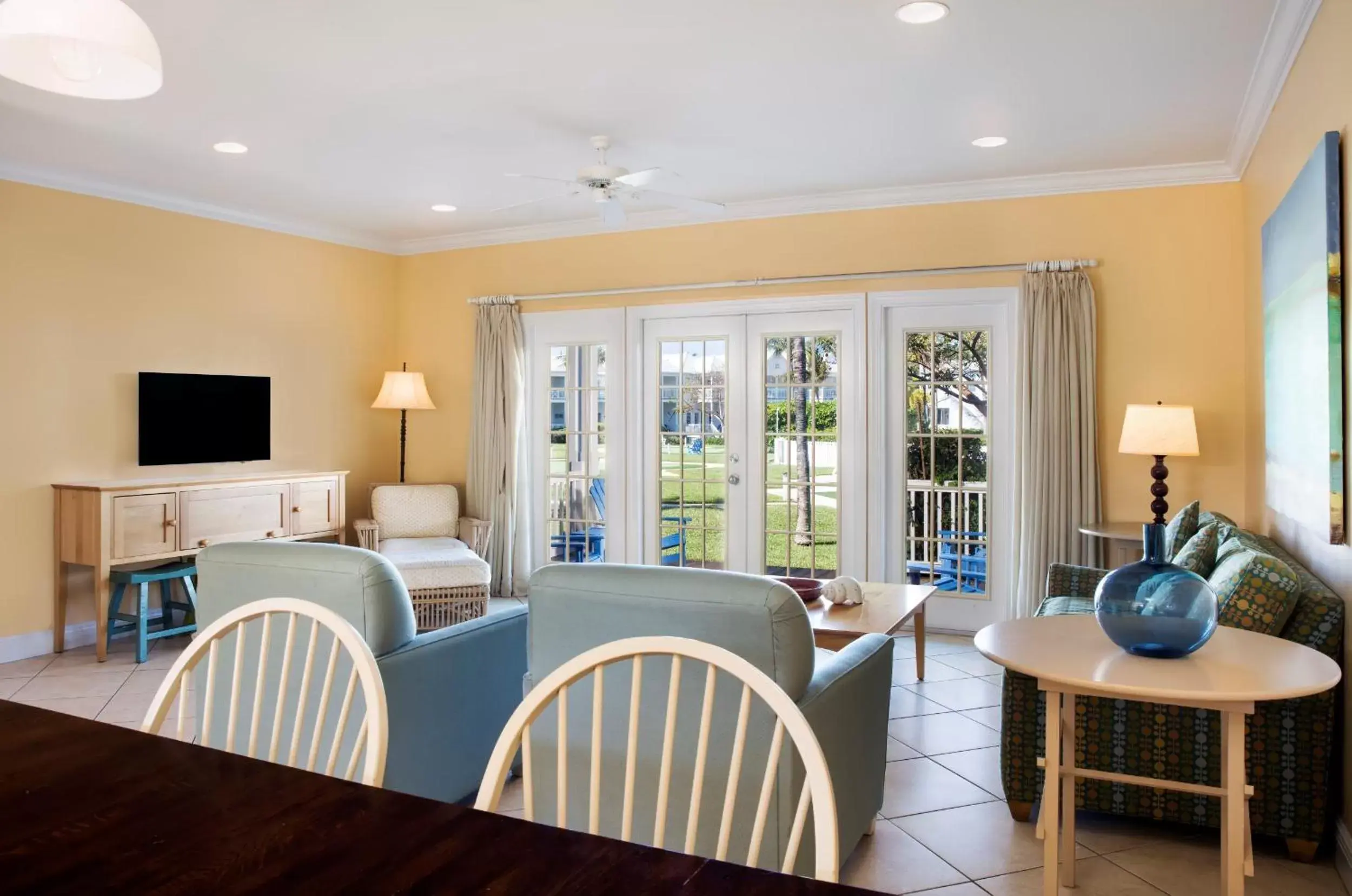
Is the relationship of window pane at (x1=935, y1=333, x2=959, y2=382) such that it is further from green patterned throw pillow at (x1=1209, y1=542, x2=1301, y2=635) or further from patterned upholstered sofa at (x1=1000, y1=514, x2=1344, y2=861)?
green patterned throw pillow at (x1=1209, y1=542, x2=1301, y2=635)

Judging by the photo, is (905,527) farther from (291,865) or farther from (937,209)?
(291,865)

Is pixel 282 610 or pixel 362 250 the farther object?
pixel 362 250

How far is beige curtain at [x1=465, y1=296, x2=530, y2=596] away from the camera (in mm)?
6621

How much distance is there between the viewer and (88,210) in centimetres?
522

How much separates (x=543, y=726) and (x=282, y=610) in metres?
1.00

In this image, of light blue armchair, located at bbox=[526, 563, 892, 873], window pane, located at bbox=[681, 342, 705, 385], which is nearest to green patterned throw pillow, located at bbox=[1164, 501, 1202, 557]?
light blue armchair, located at bbox=[526, 563, 892, 873]

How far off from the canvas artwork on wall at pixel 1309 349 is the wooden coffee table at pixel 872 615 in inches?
55.4

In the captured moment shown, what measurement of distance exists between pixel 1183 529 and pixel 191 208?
18.6 feet

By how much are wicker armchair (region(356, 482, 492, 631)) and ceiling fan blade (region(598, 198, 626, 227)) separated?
2.05 m

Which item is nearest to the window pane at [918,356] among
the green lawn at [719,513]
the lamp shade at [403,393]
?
the green lawn at [719,513]

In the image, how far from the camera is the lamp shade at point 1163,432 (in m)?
4.46

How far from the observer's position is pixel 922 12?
3.13 meters

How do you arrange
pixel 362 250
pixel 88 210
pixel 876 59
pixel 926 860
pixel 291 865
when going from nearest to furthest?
1. pixel 291 865
2. pixel 926 860
3. pixel 876 59
4. pixel 88 210
5. pixel 362 250

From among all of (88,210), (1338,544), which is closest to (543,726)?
(1338,544)
